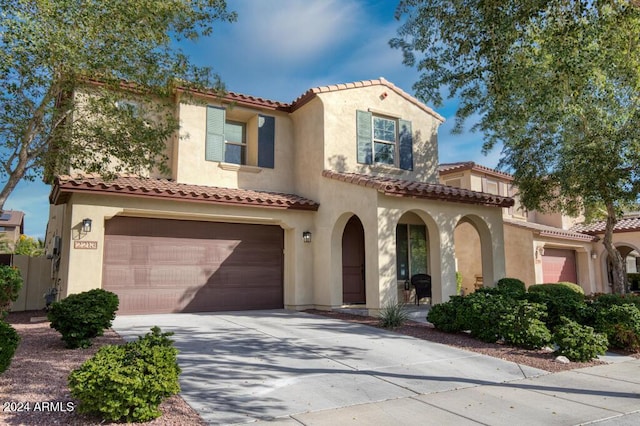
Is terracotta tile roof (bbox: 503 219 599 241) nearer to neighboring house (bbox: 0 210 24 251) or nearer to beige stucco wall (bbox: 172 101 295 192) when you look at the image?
beige stucco wall (bbox: 172 101 295 192)

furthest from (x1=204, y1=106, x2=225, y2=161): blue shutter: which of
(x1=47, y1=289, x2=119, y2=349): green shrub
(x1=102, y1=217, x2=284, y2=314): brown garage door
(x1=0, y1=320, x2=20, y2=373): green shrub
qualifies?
(x1=0, y1=320, x2=20, y2=373): green shrub

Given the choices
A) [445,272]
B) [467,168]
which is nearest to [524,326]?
[445,272]

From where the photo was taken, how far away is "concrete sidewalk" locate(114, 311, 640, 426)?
4871 mm

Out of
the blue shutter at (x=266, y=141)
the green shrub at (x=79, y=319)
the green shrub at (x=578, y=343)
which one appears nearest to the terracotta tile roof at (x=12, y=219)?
the blue shutter at (x=266, y=141)

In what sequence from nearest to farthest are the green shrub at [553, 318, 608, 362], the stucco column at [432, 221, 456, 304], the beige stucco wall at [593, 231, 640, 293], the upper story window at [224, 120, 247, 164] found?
the green shrub at [553, 318, 608, 362] → the stucco column at [432, 221, 456, 304] → the upper story window at [224, 120, 247, 164] → the beige stucco wall at [593, 231, 640, 293]

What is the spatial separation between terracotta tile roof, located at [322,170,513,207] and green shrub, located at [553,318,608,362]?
511cm

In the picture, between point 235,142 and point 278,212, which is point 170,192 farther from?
point 235,142

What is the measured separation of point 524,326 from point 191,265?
861 centimetres

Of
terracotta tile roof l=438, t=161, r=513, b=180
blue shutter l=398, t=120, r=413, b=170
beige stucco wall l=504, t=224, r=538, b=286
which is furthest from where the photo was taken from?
terracotta tile roof l=438, t=161, r=513, b=180

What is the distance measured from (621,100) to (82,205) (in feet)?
49.9

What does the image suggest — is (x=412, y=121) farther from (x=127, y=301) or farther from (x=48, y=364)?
(x=48, y=364)

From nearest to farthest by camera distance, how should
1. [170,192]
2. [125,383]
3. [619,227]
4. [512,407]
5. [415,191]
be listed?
1. [125,383]
2. [512,407]
3. [170,192]
4. [415,191]
5. [619,227]

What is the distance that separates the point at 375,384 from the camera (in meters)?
6.00

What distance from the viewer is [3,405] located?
4.68 metres
